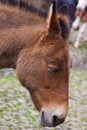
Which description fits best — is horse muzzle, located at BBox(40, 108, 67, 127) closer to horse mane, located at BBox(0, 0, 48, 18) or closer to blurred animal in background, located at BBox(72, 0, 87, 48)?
horse mane, located at BBox(0, 0, 48, 18)

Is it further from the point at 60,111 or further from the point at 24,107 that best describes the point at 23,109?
the point at 60,111

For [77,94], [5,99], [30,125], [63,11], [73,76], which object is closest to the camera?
[63,11]

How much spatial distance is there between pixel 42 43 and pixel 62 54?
0.77 ft

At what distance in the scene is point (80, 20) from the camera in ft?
51.9

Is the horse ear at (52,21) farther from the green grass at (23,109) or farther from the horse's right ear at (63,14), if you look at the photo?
the green grass at (23,109)

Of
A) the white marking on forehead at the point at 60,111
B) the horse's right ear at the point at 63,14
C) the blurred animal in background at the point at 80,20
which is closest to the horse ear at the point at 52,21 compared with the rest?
the horse's right ear at the point at 63,14

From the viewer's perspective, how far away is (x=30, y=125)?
6883 mm

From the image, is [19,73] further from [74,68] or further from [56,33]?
[74,68]

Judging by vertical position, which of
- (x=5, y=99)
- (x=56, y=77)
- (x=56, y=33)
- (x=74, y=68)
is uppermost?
(x=56, y=33)

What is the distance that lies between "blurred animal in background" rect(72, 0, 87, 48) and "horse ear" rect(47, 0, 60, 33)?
884 centimetres

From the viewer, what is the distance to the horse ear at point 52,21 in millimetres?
5031

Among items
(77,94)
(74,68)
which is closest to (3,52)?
(77,94)

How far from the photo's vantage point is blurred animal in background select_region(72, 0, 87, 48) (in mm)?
14497

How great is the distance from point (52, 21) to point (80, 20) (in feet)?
35.4
